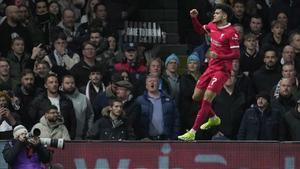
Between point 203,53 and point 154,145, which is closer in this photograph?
point 154,145

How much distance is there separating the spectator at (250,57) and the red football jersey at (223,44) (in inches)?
A: 159

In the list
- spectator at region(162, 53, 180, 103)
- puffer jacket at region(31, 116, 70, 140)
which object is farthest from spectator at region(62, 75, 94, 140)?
spectator at region(162, 53, 180, 103)

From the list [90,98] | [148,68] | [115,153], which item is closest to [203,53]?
[148,68]

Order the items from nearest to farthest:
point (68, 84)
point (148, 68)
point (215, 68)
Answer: point (215, 68), point (68, 84), point (148, 68)

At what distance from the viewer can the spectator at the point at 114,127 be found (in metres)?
18.2

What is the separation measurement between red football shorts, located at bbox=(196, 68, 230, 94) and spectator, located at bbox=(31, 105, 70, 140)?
2.64 meters

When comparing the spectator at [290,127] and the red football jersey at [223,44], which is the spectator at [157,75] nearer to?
the spectator at [290,127]

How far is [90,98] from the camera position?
19.3 meters

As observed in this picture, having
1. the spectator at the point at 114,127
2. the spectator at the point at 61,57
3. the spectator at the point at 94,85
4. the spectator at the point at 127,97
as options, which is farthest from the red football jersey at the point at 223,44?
the spectator at the point at 61,57

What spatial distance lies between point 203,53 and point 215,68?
4449mm

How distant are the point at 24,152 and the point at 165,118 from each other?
8.67ft

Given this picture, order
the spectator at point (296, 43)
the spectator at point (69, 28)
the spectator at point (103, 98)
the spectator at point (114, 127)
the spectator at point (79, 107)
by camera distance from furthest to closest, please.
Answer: the spectator at point (69, 28) < the spectator at point (296, 43) < the spectator at point (103, 98) < the spectator at point (79, 107) < the spectator at point (114, 127)

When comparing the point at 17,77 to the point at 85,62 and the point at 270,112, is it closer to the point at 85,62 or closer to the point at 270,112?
the point at 85,62

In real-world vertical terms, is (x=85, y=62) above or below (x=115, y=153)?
above
